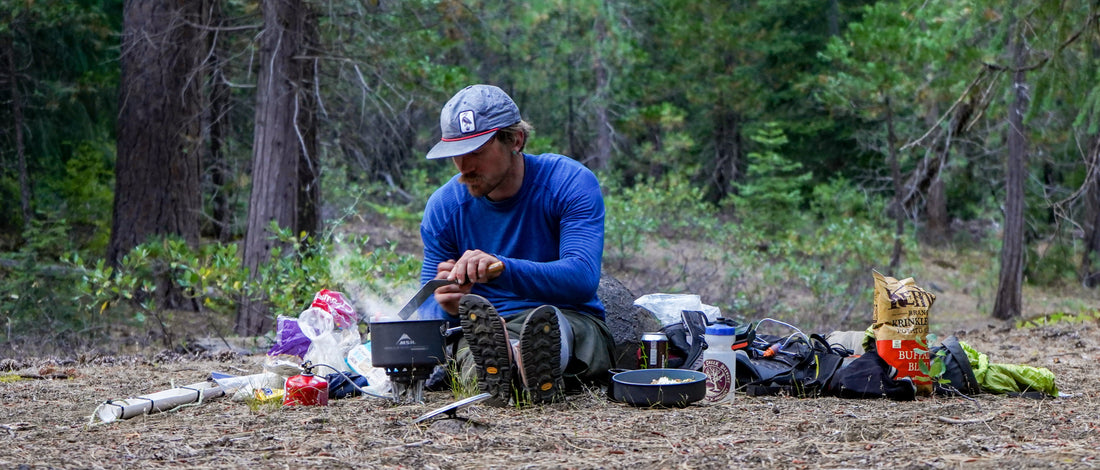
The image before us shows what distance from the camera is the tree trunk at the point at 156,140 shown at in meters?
9.96

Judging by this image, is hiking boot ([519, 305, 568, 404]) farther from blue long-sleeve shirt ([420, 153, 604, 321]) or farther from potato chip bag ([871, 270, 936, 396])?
potato chip bag ([871, 270, 936, 396])

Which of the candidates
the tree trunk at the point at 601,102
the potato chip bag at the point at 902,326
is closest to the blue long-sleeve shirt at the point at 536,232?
the potato chip bag at the point at 902,326

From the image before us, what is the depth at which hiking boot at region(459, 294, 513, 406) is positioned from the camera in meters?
3.57

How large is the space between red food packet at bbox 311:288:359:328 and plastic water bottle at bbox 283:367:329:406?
76 centimetres

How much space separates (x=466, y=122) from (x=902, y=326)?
2116 mm

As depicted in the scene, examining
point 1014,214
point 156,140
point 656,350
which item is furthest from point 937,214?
point 656,350

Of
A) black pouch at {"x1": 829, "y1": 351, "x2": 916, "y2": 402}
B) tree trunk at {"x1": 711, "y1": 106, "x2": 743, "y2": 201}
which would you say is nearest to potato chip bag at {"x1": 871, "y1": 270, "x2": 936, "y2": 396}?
black pouch at {"x1": 829, "y1": 351, "x2": 916, "y2": 402}

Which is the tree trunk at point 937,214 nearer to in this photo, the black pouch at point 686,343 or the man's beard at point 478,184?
the black pouch at point 686,343

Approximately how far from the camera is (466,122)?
388 centimetres

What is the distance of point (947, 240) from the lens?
22688 millimetres

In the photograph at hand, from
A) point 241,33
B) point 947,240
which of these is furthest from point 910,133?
point 241,33

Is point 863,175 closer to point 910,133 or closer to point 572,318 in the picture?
point 910,133

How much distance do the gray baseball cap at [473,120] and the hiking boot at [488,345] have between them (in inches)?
26.1

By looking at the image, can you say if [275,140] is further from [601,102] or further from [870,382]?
[601,102]
